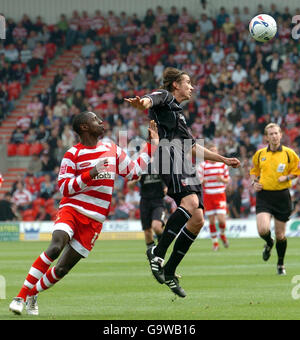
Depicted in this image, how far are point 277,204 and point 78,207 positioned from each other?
5.52 meters

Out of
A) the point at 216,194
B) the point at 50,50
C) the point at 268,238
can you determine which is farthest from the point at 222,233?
the point at 50,50

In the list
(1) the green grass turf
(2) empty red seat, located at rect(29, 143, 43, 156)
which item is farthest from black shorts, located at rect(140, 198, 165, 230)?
(2) empty red seat, located at rect(29, 143, 43, 156)

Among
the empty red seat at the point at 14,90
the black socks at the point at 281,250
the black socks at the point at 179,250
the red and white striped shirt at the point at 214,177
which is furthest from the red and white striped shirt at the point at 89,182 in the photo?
the empty red seat at the point at 14,90

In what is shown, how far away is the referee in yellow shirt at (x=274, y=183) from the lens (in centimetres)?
1318

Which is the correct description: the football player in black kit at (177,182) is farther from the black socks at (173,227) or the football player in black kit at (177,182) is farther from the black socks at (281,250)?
the black socks at (281,250)

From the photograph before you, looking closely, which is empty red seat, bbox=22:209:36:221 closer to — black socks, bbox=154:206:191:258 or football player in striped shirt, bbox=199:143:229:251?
football player in striped shirt, bbox=199:143:229:251

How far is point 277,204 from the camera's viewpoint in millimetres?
13250

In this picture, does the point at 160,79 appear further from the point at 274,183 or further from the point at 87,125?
the point at 87,125

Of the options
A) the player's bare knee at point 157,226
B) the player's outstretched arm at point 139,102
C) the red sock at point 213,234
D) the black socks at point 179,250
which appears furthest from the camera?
the red sock at point 213,234

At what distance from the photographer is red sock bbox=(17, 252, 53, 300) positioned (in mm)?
8375

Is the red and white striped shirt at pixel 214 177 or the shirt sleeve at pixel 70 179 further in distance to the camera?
the red and white striped shirt at pixel 214 177

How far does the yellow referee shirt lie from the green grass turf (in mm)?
1489

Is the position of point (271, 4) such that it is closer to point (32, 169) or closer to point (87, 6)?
point (87, 6)
